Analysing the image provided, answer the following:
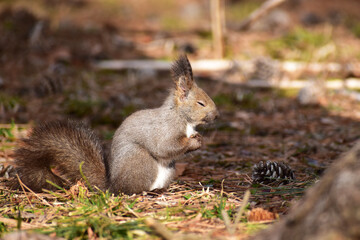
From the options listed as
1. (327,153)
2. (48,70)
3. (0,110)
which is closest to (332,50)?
(327,153)

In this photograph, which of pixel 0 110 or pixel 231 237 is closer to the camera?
pixel 231 237

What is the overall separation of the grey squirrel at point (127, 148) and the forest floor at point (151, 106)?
0.40ft

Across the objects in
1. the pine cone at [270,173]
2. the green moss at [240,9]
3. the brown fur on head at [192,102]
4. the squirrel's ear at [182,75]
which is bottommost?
the pine cone at [270,173]

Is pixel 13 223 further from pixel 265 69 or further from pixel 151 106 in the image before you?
pixel 265 69

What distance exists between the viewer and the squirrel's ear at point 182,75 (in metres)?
2.79

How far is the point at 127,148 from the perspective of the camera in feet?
8.85

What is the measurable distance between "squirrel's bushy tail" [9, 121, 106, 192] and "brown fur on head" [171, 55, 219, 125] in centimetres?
71

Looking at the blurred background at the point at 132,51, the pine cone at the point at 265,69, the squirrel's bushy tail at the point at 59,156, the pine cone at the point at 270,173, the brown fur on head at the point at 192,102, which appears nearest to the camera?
the squirrel's bushy tail at the point at 59,156

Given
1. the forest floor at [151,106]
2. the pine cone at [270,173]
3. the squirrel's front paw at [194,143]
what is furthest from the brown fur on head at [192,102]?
the pine cone at [270,173]

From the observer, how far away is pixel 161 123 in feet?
9.40

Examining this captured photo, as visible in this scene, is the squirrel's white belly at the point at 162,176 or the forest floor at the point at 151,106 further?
the squirrel's white belly at the point at 162,176

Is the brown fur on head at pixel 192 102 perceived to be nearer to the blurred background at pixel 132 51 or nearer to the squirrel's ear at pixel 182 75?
the squirrel's ear at pixel 182 75

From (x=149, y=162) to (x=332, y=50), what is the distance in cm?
504

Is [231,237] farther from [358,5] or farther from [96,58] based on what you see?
[358,5]
